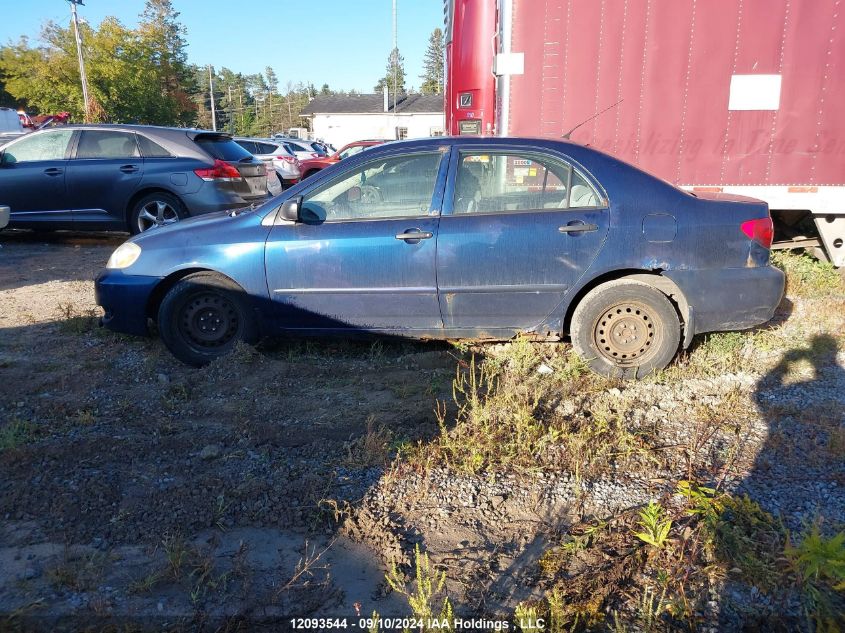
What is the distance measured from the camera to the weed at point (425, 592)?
7.19ft

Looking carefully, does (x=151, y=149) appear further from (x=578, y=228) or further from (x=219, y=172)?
(x=578, y=228)

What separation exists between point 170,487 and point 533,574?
1762mm

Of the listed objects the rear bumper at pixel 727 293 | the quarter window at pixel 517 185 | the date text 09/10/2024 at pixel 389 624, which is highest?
the quarter window at pixel 517 185

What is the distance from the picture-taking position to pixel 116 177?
895 cm

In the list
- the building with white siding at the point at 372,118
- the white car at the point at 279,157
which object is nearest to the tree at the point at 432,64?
the building with white siding at the point at 372,118

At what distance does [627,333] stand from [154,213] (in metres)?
7.07

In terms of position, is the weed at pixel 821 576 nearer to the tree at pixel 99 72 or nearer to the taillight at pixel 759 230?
the taillight at pixel 759 230

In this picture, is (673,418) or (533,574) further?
(673,418)

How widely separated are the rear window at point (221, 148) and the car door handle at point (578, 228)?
640 cm

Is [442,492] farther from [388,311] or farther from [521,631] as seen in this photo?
[388,311]

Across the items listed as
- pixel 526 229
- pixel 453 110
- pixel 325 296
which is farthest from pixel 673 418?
pixel 453 110

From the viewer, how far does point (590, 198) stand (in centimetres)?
437

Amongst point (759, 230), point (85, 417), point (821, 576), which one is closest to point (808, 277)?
point (759, 230)

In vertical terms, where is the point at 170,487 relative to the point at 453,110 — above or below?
below
